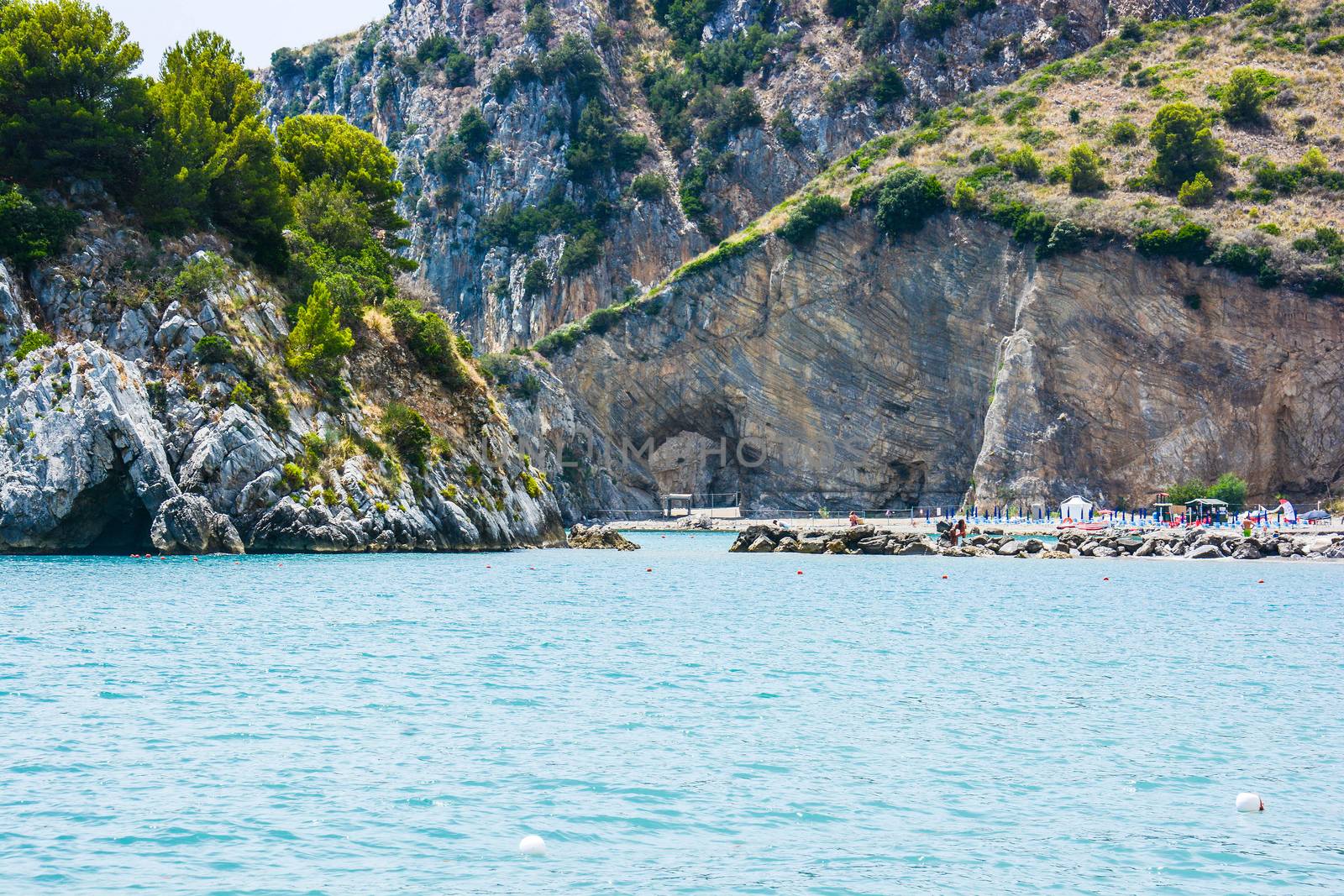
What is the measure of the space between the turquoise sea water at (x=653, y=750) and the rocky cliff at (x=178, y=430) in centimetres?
1375

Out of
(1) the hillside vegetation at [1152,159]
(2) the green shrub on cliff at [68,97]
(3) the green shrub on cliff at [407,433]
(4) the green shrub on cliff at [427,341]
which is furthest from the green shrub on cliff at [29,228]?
(1) the hillside vegetation at [1152,159]

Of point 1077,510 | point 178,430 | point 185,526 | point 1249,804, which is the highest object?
point 178,430

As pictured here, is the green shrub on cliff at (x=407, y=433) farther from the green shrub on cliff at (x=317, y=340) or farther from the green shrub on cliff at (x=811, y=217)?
the green shrub on cliff at (x=811, y=217)

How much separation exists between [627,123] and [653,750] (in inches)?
4742

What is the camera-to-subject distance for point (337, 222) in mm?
65500

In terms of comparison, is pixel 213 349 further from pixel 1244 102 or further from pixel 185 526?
pixel 1244 102

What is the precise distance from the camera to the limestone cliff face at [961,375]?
8581 cm

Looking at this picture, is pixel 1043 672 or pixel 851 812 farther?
pixel 1043 672

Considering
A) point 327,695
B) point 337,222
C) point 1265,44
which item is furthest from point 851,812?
point 1265,44

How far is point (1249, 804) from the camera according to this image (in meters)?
13.1

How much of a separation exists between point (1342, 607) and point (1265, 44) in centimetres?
8452

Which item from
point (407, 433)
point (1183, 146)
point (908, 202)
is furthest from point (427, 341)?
point (1183, 146)

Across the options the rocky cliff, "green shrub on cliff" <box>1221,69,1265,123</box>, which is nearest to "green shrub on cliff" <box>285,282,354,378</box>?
the rocky cliff

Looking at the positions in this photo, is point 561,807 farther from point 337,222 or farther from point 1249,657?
point 337,222
